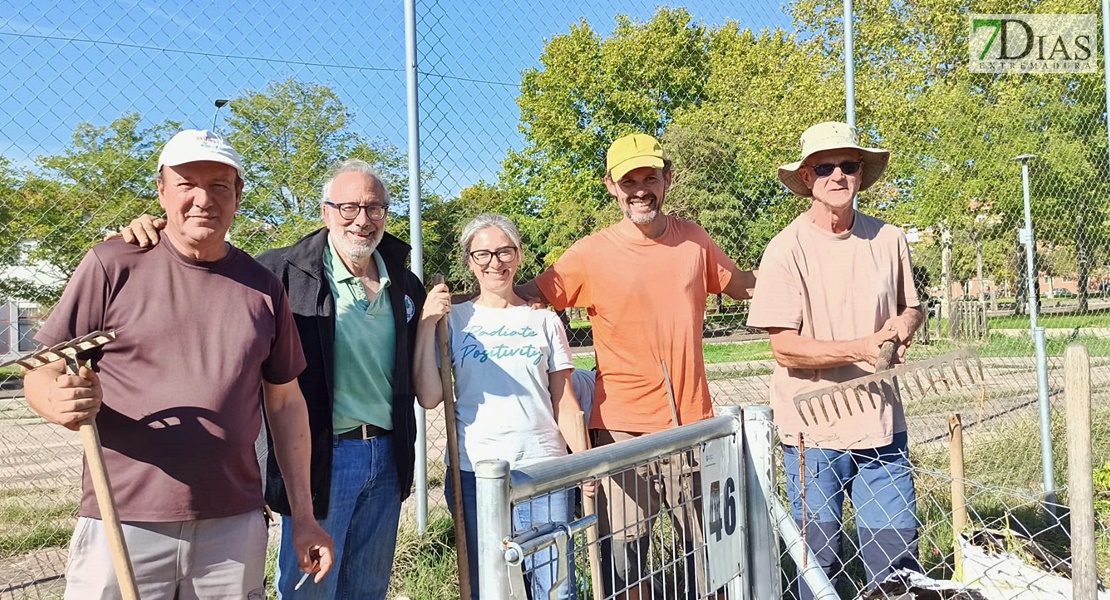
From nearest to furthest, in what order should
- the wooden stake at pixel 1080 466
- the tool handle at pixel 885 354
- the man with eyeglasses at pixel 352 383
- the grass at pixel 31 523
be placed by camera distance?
1. the wooden stake at pixel 1080 466
2. the man with eyeglasses at pixel 352 383
3. the tool handle at pixel 885 354
4. the grass at pixel 31 523

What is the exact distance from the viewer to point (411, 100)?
3.80m

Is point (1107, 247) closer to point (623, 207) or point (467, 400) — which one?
point (623, 207)

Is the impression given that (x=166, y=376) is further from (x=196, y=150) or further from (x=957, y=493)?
(x=957, y=493)

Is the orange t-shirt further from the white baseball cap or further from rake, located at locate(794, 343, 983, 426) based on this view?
the white baseball cap

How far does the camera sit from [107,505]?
196cm

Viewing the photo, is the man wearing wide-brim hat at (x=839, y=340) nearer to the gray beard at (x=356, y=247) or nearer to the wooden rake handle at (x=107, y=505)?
the gray beard at (x=356, y=247)

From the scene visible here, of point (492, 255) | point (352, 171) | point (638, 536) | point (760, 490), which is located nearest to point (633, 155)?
point (492, 255)

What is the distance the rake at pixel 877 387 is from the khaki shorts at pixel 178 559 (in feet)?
5.76

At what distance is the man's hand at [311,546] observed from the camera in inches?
100

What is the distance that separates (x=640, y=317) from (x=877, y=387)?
35.0 inches

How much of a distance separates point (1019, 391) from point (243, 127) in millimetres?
9639

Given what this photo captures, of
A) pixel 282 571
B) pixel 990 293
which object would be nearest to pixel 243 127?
pixel 282 571

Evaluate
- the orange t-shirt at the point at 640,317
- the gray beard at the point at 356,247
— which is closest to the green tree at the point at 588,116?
the orange t-shirt at the point at 640,317

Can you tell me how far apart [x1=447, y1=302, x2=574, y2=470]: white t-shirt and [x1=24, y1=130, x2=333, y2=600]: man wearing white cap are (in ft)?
2.70
